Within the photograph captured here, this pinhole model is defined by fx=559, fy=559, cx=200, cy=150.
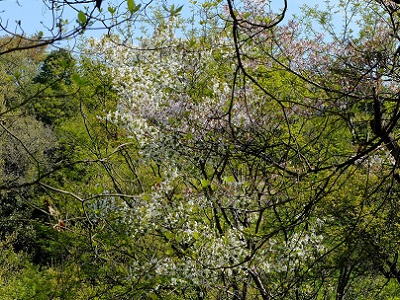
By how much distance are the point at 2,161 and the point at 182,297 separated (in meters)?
12.7

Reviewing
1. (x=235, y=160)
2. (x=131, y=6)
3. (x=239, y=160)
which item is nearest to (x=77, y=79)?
(x=131, y=6)

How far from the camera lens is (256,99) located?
24.6 ft

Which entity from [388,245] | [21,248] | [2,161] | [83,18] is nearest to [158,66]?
[388,245]

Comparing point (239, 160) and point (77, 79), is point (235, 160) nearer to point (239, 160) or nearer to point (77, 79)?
point (239, 160)

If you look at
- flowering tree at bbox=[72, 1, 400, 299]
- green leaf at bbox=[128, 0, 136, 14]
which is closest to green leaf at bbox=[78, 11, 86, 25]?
green leaf at bbox=[128, 0, 136, 14]

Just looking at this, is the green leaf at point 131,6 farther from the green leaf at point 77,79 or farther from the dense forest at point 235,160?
the dense forest at point 235,160

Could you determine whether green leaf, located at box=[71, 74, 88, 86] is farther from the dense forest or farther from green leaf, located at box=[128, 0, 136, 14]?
the dense forest

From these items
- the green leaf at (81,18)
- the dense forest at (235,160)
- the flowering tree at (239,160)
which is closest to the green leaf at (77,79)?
the green leaf at (81,18)

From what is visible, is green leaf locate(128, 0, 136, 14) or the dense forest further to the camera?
the dense forest

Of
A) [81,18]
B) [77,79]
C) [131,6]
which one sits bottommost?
[77,79]

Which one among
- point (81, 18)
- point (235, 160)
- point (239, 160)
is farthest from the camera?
point (235, 160)

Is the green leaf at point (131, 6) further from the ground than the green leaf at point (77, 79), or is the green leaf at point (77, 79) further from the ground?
the green leaf at point (131, 6)

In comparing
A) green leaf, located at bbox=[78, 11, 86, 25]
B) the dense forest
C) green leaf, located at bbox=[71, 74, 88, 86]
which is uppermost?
the dense forest

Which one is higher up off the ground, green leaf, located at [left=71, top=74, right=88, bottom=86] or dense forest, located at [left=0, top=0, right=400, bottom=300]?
dense forest, located at [left=0, top=0, right=400, bottom=300]
